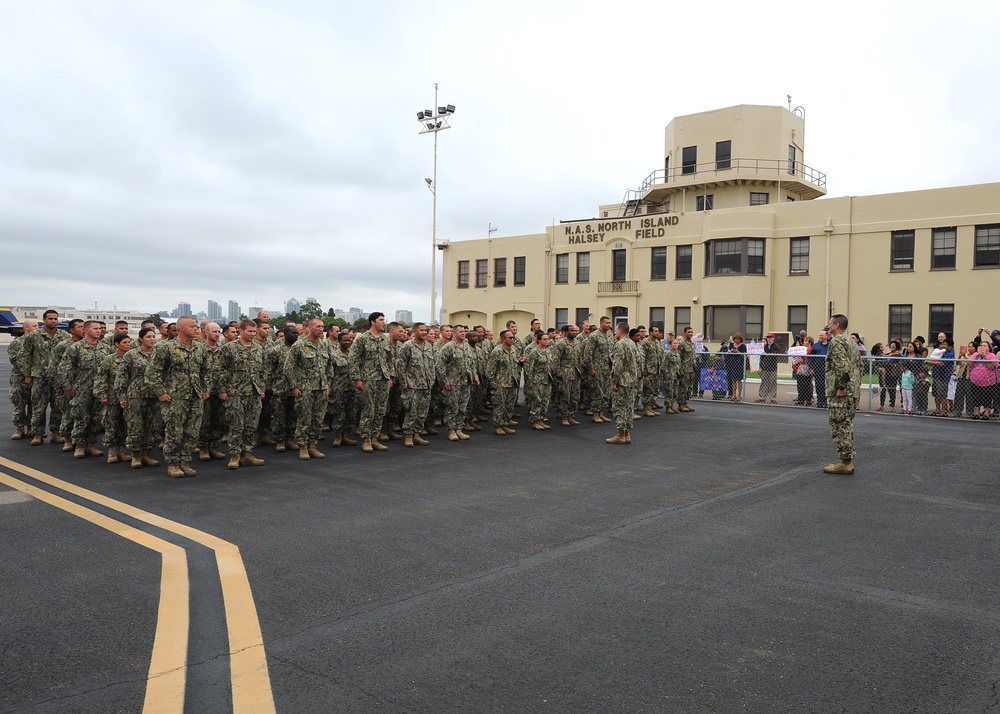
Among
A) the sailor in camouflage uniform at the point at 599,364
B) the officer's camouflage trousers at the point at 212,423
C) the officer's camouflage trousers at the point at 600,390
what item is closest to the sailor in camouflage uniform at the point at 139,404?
the officer's camouflage trousers at the point at 212,423

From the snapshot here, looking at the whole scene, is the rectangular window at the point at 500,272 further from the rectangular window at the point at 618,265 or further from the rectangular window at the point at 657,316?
the rectangular window at the point at 657,316

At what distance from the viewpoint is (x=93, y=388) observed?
414 inches

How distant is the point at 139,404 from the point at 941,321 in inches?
1225

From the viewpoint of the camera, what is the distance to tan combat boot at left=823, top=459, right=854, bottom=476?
9.32m

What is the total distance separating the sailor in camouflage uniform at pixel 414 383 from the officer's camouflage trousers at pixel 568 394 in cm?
397

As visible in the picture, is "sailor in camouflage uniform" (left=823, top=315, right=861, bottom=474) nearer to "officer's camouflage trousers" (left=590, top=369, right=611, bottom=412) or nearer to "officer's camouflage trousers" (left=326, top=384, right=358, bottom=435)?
"officer's camouflage trousers" (left=590, top=369, right=611, bottom=412)

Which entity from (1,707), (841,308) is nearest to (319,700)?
(1,707)

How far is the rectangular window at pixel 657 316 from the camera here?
123 ft

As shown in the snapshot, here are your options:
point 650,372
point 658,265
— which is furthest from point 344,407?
point 658,265

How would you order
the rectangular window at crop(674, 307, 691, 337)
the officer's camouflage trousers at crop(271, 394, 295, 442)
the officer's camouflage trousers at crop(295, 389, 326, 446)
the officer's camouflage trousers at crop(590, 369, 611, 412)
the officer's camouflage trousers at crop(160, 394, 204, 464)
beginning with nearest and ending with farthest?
1. the officer's camouflage trousers at crop(160, 394, 204, 464)
2. the officer's camouflage trousers at crop(295, 389, 326, 446)
3. the officer's camouflage trousers at crop(271, 394, 295, 442)
4. the officer's camouflage trousers at crop(590, 369, 611, 412)
5. the rectangular window at crop(674, 307, 691, 337)

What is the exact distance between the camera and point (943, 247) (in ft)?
97.3

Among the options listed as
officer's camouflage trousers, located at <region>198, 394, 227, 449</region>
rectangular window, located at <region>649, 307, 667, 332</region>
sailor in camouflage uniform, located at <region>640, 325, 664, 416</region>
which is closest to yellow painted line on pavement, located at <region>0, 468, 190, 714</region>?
officer's camouflage trousers, located at <region>198, 394, 227, 449</region>

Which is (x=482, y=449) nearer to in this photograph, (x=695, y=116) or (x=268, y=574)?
(x=268, y=574)

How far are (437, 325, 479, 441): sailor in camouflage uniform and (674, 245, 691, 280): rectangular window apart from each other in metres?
26.1
